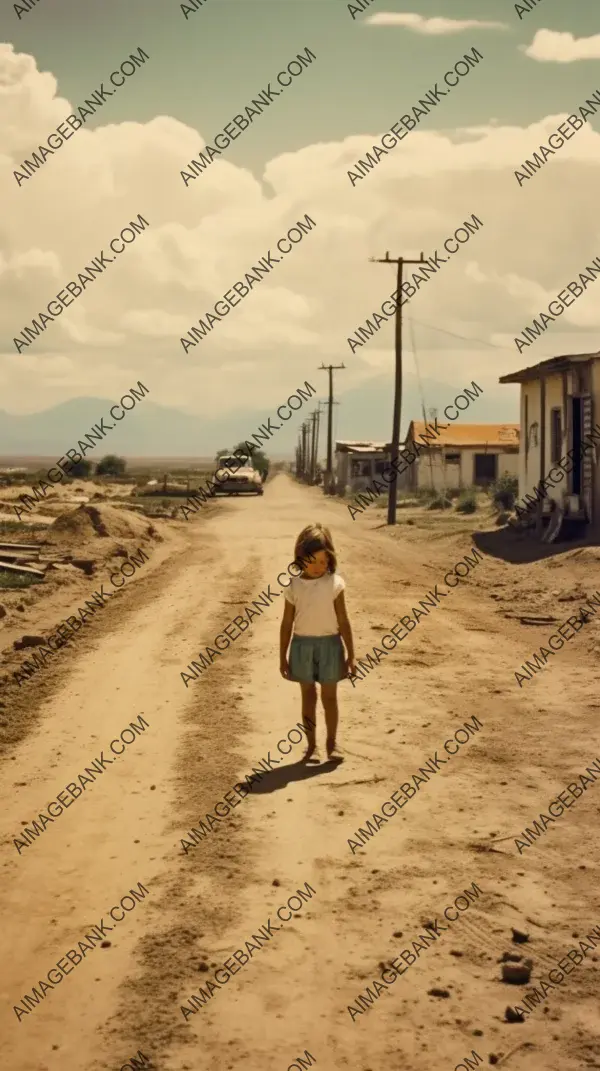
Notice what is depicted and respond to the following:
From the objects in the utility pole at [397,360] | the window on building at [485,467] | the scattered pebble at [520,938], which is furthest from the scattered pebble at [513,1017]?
the window on building at [485,467]

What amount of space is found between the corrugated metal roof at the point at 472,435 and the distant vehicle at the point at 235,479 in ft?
28.4

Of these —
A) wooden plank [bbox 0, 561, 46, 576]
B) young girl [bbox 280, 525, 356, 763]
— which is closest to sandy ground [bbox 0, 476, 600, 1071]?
young girl [bbox 280, 525, 356, 763]

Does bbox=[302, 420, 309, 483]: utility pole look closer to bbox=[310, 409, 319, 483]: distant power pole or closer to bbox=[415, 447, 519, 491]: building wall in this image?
bbox=[310, 409, 319, 483]: distant power pole

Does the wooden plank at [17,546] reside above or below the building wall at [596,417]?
below

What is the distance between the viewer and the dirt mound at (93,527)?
935 inches

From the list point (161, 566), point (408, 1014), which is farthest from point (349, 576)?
point (408, 1014)

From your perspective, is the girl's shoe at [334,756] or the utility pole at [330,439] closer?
the girl's shoe at [334,756]

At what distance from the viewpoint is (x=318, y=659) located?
25.3 feet

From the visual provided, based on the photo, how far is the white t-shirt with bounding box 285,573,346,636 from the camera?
762 cm

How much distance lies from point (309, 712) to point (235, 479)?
44020mm

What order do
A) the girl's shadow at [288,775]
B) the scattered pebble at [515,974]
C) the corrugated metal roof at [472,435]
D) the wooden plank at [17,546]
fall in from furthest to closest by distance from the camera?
the corrugated metal roof at [472,435] < the wooden plank at [17,546] < the girl's shadow at [288,775] < the scattered pebble at [515,974]

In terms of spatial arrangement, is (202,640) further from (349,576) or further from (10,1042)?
(10,1042)

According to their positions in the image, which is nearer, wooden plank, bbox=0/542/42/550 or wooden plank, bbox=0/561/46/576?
wooden plank, bbox=0/561/46/576

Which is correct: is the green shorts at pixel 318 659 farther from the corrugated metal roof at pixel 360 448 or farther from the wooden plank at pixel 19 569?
the corrugated metal roof at pixel 360 448
